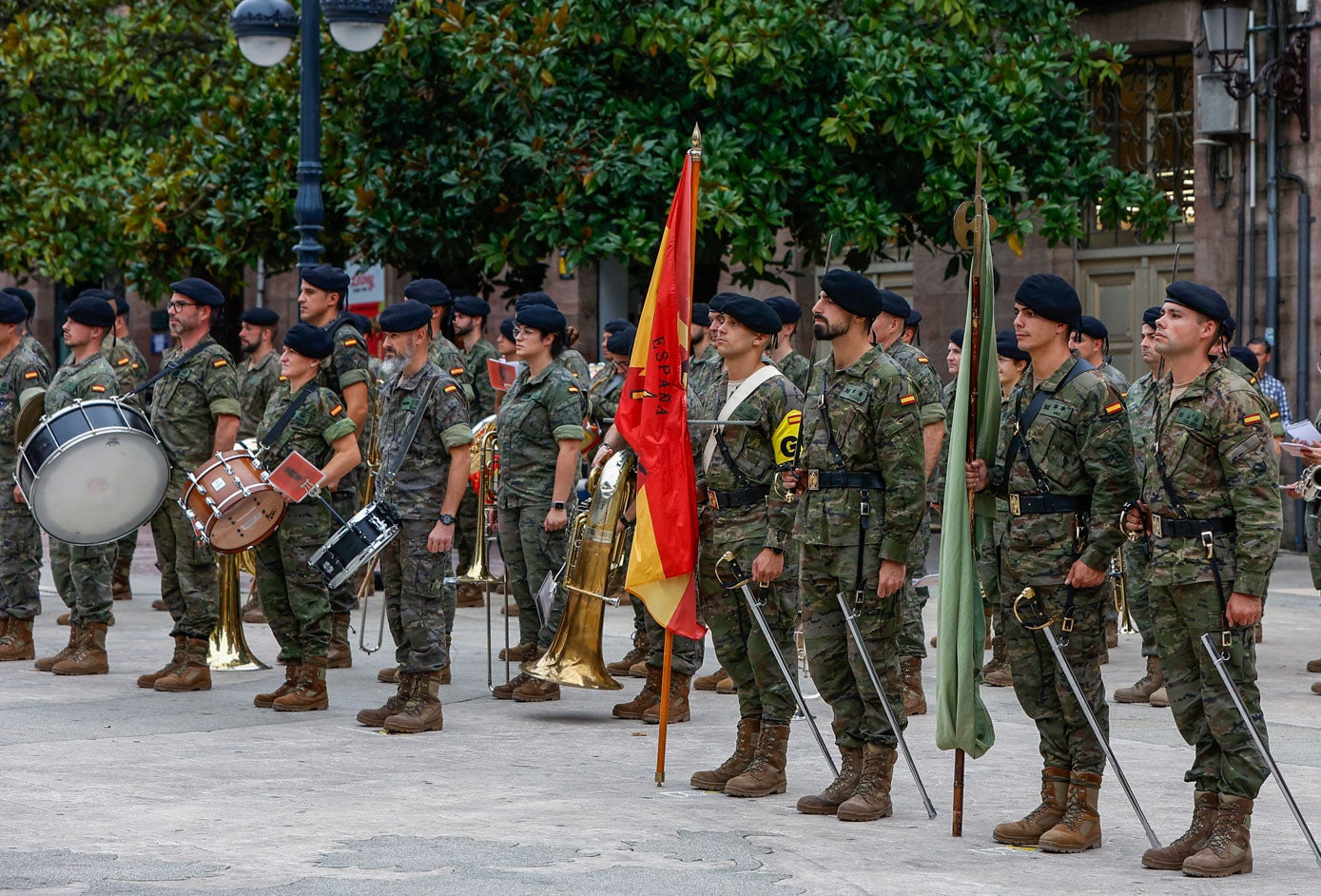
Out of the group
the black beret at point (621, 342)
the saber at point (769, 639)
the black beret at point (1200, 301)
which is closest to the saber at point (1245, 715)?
the black beret at point (1200, 301)

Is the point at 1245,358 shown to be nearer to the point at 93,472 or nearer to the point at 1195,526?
the point at 1195,526

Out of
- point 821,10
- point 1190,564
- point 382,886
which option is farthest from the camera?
point 821,10

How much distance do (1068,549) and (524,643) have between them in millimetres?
4663

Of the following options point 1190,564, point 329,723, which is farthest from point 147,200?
point 1190,564

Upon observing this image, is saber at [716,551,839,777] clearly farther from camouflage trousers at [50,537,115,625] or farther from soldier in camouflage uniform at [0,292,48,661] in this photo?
soldier in camouflage uniform at [0,292,48,661]

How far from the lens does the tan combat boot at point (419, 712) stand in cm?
965

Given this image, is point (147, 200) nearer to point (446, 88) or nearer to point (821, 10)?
point (446, 88)

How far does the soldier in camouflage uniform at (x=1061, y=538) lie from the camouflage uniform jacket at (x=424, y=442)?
337 cm

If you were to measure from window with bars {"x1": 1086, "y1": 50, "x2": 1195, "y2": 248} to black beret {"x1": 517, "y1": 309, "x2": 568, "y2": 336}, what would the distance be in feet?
38.1

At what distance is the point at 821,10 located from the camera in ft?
59.9

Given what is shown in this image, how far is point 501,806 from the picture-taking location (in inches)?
311

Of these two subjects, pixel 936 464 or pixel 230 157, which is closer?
pixel 936 464

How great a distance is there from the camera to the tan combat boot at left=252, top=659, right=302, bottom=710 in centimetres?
1051

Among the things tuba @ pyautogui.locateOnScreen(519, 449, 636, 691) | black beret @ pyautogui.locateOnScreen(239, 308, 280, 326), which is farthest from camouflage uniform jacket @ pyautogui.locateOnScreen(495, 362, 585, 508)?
black beret @ pyautogui.locateOnScreen(239, 308, 280, 326)
